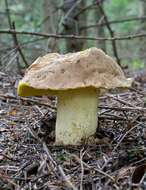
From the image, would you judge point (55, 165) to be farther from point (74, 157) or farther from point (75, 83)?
point (75, 83)

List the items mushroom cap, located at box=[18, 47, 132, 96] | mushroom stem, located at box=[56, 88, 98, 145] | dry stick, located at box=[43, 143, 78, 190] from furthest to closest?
mushroom stem, located at box=[56, 88, 98, 145] < mushroom cap, located at box=[18, 47, 132, 96] < dry stick, located at box=[43, 143, 78, 190]

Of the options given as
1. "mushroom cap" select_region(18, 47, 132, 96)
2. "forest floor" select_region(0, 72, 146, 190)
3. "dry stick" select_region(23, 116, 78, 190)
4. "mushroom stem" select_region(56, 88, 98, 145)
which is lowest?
"forest floor" select_region(0, 72, 146, 190)

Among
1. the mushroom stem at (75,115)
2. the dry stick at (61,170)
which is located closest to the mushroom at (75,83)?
the mushroom stem at (75,115)

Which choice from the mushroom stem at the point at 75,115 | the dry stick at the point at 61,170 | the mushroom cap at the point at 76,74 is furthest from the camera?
the mushroom stem at the point at 75,115

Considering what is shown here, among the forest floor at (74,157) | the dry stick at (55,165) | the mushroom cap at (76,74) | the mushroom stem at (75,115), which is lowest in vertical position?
the forest floor at (74,157)

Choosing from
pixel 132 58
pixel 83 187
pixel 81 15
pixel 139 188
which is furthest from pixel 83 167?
pixel 132 58

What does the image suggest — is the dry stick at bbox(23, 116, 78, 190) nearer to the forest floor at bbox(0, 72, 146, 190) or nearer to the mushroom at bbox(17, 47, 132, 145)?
the forest floor at bbox(0, 72, 146, 190)

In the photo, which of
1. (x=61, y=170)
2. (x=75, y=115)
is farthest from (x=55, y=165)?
(x=75, y=115)

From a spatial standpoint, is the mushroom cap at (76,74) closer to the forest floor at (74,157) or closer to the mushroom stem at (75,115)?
the mushroom stem at (75,115)

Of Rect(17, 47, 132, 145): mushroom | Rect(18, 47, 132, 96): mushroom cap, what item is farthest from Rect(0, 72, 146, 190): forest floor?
Rect(18, 47, 132, 96): mushroom cap
